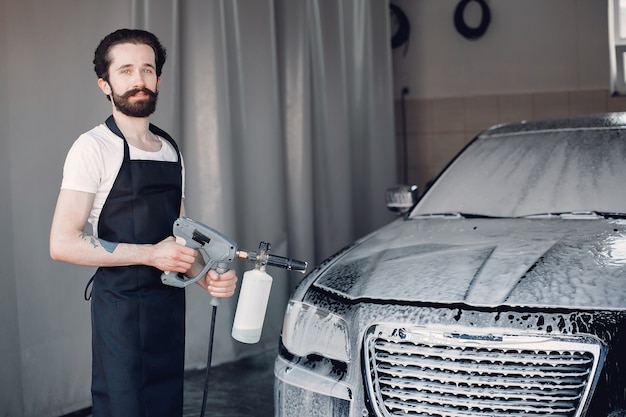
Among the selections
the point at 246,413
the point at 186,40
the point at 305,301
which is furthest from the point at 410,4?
the point at 305,301

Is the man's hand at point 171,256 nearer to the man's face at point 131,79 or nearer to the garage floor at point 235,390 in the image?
the man's face at point 131,79

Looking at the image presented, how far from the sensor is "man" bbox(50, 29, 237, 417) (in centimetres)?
216

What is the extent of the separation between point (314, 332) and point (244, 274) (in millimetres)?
405

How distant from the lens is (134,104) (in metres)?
2.27

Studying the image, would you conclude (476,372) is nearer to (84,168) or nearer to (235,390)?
(84,168)

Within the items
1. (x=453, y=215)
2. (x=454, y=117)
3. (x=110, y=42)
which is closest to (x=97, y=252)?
(x=110, y=42)

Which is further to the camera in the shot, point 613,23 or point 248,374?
point 613,23

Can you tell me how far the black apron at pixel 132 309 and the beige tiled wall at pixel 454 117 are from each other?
5.68 metres

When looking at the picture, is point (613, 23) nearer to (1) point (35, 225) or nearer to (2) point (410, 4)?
(2) point (410, 4)

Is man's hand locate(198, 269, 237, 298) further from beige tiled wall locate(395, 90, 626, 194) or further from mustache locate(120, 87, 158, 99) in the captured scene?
beige tiled wall locate(395, 90, 626, 194)

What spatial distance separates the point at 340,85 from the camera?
20.8 feet

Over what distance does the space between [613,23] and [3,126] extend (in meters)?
5.45

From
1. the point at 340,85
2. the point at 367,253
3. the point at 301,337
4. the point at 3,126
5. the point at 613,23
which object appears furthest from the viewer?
the point at 613,23

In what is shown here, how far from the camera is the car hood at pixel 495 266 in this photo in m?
2.33
